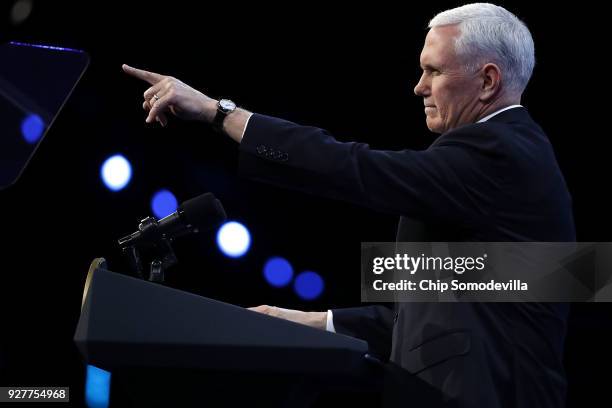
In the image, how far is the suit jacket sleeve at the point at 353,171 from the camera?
4.61 feet

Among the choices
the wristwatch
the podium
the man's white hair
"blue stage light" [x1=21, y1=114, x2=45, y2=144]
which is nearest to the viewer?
the podium

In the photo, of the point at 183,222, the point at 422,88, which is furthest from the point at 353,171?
the point at 422,88

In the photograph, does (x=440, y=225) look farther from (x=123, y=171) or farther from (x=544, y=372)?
(x=123, y=171)

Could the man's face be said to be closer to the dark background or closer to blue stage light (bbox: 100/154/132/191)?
the dark background

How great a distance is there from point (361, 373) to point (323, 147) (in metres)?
0.41

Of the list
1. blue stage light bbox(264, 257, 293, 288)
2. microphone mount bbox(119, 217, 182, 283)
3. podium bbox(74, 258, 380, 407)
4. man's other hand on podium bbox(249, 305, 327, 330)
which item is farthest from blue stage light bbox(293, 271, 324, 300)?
podium bbox(74, 258, 380, 407)

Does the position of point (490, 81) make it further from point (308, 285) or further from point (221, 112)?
point (308, 285)

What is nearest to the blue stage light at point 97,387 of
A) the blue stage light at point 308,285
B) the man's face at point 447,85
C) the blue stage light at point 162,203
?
the blue stage light at point 162,203

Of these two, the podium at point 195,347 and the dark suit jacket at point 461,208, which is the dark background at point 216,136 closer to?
the dark suit jacket at point 461,208

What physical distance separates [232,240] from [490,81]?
2.19 meters

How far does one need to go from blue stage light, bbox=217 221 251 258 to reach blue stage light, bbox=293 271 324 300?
31 centimetres

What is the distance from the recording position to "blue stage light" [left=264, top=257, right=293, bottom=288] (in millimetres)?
3761

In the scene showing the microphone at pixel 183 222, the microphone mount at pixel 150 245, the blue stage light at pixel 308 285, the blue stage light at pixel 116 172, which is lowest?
the microphone mount at pixel 150 245

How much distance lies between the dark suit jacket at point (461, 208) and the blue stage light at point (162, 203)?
211 cm
